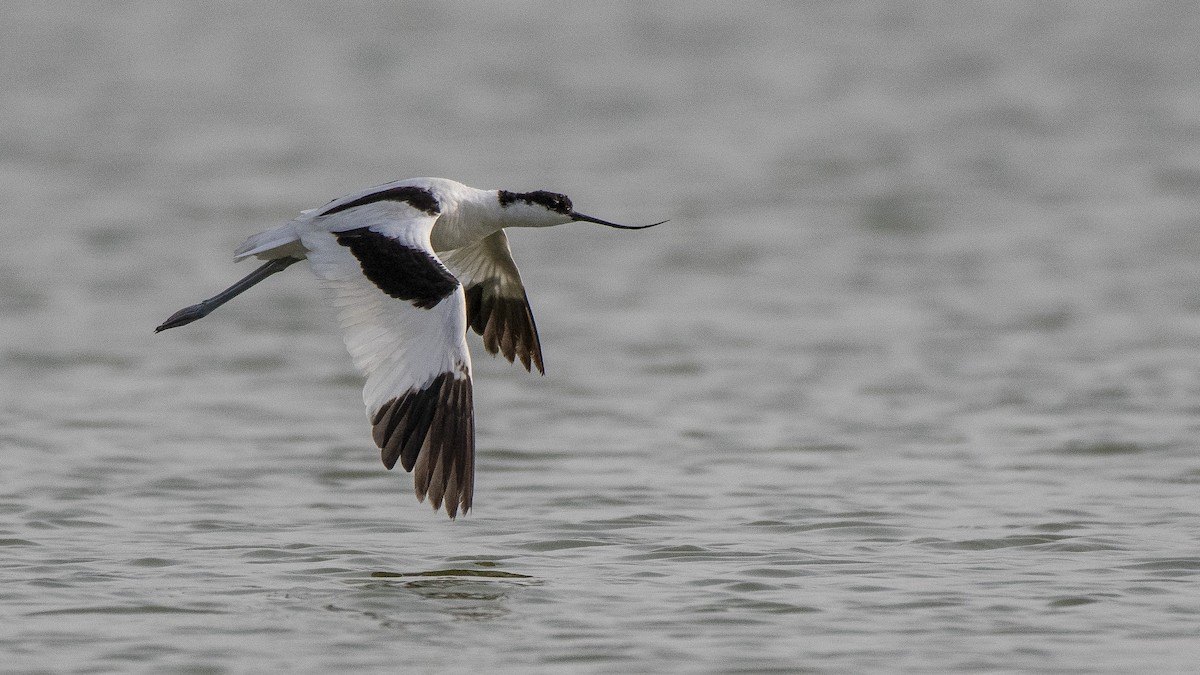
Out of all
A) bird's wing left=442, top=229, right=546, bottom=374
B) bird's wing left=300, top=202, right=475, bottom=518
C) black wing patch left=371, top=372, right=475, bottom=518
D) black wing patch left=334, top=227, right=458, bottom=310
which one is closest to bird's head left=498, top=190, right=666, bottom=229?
bird's wing left=442, top=229, right=546, bottom=374

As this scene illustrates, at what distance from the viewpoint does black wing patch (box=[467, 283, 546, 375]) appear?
390 inches

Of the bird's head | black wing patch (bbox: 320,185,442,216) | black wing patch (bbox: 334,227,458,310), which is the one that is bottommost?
black wing patch (bbox: 334,227,458,310)


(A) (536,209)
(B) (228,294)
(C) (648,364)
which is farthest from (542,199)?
(C) (648,364)

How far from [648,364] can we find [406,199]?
4.65 meters

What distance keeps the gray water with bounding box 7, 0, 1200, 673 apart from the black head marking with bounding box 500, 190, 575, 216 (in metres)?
1.38

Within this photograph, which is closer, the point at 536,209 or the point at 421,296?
the point at 421,296

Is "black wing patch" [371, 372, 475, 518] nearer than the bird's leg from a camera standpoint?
Yes

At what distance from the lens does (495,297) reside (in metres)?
9.95

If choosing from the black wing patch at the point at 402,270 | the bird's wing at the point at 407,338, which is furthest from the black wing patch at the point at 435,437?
the black wing patch at the point at 402,270

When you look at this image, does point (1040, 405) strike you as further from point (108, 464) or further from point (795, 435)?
point (108, 464)

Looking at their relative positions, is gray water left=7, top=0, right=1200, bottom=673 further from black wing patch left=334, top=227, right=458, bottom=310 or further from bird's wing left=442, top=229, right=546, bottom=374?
black wing patch left=334, top=227, right=458, bottom=310

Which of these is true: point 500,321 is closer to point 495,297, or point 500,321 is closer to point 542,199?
point 495,297

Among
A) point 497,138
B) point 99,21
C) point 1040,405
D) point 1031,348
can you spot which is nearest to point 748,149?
point 497,138

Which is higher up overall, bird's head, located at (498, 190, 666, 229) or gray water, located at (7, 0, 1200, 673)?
bird's head, located at (498, 190, 666, 229)
